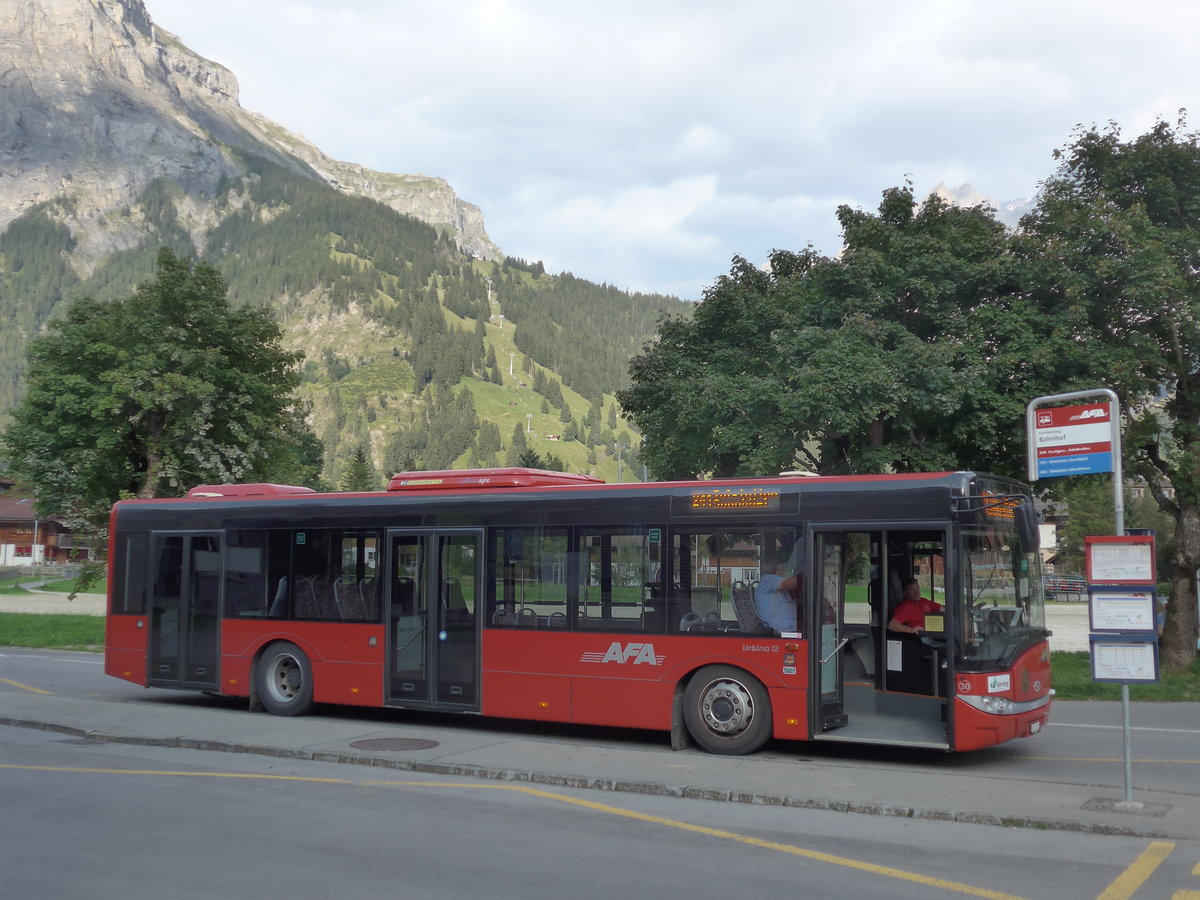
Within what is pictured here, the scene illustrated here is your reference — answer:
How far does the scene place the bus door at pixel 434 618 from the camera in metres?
13.0

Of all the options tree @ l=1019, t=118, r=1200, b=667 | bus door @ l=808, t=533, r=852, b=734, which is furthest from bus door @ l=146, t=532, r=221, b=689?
tree @ l=1019, t=118, r=1200, b=667

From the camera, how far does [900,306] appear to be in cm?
2258

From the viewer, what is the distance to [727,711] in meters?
11.4

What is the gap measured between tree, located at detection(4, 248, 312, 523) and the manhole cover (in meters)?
18.4

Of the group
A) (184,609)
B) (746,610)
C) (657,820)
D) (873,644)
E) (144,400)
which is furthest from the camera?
(144,400)

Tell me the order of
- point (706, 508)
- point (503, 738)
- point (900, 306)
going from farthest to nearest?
point (900, 306) < point (503, 738) < point (706, 508)

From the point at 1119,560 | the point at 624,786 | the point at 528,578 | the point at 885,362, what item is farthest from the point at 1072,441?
the point at 885,362

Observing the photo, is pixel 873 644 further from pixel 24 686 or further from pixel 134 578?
pixel 24 686

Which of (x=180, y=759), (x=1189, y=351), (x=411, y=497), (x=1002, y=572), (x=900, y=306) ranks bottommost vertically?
(x=180, y=759)

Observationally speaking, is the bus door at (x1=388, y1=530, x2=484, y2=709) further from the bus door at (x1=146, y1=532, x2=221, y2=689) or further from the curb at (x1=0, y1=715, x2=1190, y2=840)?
the bus door at (x1=146, y1=532, x2=221, y2=689)

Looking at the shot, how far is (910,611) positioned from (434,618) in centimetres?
565

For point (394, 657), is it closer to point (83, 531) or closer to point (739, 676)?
point (739, 676)

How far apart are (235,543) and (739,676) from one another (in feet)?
25.0

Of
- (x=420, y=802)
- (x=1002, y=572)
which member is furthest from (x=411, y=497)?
(x=1002, y=572)
